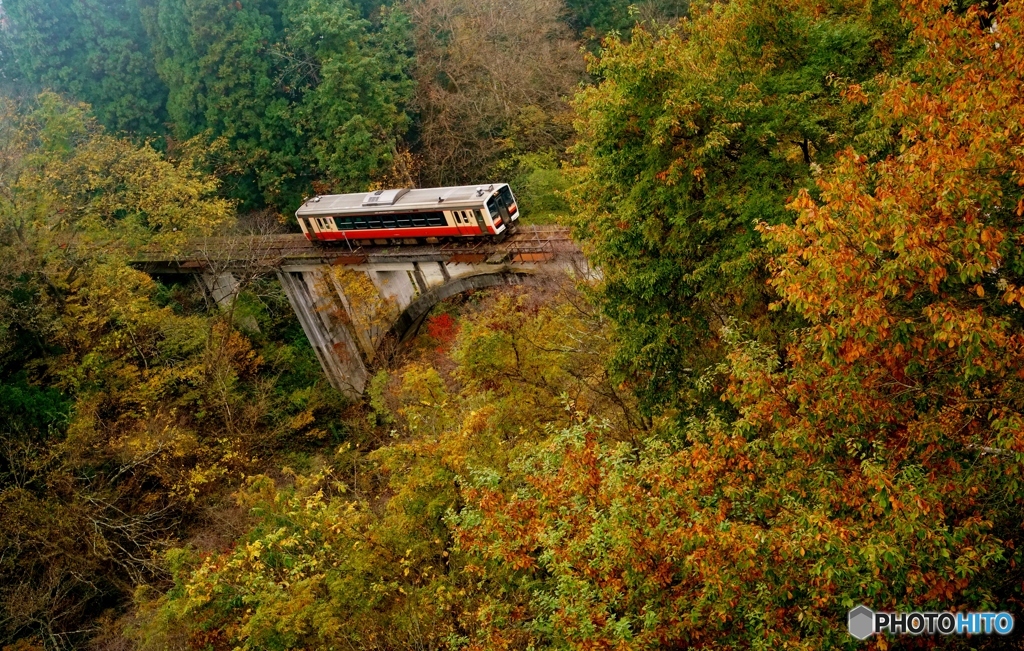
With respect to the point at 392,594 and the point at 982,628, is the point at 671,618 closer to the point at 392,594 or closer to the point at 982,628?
the point at 982,628

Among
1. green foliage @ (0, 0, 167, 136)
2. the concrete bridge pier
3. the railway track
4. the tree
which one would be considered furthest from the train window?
green foliage @ (0, 0, 167, 136)

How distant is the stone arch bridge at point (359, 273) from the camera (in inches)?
1041

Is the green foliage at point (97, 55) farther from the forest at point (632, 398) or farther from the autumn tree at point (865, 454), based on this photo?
the autumn tree at point (865, 454)

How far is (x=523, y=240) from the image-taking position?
26391mm

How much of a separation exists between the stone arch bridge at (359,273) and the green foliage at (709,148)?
394 inches

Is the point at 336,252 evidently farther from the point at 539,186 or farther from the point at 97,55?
the point at 97,55

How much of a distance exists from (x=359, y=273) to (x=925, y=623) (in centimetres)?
2676

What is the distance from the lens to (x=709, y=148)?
1216cm

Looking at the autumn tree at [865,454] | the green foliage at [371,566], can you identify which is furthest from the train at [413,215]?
the autumn tree at [865,454]

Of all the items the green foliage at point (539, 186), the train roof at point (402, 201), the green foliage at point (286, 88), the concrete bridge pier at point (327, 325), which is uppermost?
the green foliage at point (286, 88)

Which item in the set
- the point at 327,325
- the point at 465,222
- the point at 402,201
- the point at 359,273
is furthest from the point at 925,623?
the point at 327,325

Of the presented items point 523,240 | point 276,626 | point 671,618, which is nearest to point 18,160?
point 523,240

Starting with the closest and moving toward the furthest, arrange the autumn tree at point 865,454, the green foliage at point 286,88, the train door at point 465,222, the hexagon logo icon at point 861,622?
the autumn tree at point 865,454 → the hexagon logo icon at point 861,622 → the train door at point 465,222 → the green foliage at point 286,88

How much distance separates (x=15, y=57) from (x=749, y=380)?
4841 centimetres
